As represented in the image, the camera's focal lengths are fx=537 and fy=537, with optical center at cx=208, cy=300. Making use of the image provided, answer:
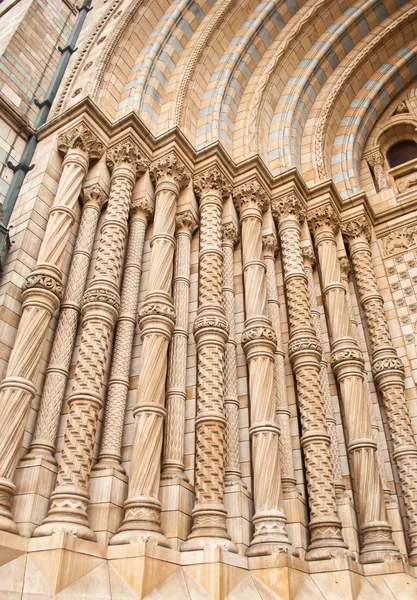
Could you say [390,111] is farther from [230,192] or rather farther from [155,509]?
[155,509]

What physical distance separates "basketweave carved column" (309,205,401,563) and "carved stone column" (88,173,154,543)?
3.57m

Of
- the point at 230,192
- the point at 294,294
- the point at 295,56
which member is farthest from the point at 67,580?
the point at 295,56

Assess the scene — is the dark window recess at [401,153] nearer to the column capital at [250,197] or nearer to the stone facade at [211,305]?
the stone facade at [211,305]

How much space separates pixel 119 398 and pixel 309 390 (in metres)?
3.02

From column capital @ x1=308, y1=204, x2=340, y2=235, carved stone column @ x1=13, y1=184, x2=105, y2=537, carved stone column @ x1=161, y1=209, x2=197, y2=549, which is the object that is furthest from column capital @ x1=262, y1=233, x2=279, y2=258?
carved stone column @ x1=13, y1=184, x2=105, y2=537

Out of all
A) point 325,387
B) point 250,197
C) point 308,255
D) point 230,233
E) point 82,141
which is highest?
point 250,197

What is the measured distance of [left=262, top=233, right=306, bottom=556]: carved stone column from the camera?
7.16m

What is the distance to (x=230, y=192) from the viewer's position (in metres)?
10.2

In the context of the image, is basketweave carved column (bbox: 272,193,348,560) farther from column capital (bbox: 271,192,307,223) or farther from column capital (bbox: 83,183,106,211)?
column capital (bbox: 83,183,106,211)

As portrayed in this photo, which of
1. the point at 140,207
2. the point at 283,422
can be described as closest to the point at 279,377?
the point at 283,422

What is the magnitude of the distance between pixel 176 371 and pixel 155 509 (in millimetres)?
2024

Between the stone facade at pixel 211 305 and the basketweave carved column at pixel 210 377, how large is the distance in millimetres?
34

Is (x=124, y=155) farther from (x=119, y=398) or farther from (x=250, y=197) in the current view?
(x=119, y=398)

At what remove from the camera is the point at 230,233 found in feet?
32.1
